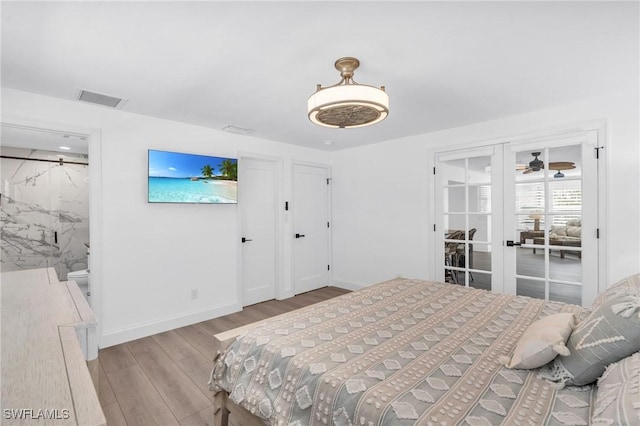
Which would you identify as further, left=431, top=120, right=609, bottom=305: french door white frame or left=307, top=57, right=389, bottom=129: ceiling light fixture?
left=431, top=120, right=609, bottom=305: french door white frame

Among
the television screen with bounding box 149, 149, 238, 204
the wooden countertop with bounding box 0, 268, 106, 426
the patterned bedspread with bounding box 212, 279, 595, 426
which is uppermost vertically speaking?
the television screen with bounding box 149, 149, 238, 204

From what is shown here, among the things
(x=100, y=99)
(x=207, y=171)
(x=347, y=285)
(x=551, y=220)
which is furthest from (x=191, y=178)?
(x=551, y=220)

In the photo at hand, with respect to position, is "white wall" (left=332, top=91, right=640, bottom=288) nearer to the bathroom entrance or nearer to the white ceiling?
the white ceiling

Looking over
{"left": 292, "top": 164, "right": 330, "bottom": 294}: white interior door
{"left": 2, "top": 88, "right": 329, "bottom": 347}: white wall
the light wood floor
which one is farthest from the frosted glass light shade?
{"left": 292, "top": 164, "right": 330, "bottom": 294}: white interior door

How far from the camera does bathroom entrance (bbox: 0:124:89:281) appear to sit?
4328 mm

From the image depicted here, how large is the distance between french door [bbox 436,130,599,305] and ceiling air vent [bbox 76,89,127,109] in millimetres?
3701

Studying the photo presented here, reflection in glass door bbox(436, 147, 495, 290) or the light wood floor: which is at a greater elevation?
reflection in glass door bbox(436, 147, 495, 290)

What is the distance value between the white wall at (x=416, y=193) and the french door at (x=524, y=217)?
0.14 metres

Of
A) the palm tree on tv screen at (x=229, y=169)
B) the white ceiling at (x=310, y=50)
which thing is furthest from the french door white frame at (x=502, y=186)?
the palm tree on tv screen at (x=229, y=169)

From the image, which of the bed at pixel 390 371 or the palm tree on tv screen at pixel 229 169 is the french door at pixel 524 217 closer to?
the bed at pixel 390 371

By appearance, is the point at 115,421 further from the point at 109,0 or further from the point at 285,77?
the point at 285,77

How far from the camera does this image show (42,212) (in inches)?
180

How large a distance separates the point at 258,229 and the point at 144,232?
154cm

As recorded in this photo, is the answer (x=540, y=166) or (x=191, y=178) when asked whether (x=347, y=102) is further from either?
(x=540, y=166)
